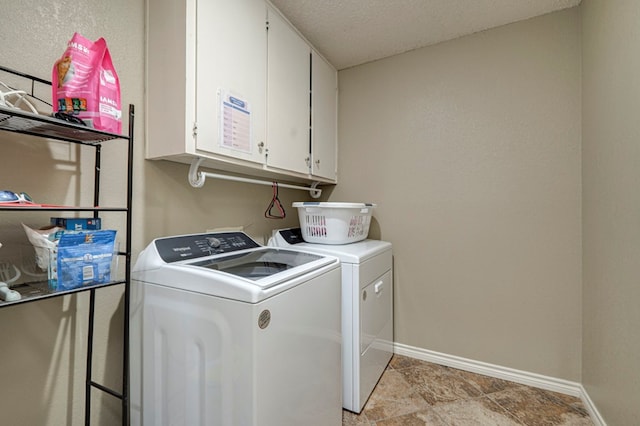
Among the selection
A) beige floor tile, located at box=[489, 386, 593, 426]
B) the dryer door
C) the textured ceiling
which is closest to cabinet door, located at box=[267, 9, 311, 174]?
the textured ceiling

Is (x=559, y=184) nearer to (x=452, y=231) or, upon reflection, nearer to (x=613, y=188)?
(x=613, y=188)

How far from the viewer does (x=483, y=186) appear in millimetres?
2020

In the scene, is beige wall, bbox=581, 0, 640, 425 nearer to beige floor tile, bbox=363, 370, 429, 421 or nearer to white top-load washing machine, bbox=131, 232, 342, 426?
beige floor tile, bbox=363, 370, 429, 421

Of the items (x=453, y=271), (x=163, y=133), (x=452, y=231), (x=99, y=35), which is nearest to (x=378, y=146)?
(x=452, y=231)

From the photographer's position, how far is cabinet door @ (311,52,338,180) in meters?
2.16

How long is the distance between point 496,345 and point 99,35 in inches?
109

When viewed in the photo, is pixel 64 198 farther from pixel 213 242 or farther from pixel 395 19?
pixel 395 19

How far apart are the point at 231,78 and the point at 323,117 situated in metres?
1.01

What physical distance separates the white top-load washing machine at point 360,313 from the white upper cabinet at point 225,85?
0.63 m

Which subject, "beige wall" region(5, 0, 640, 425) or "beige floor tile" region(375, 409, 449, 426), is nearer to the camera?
"beige wall" region(5, 0, 640, 425)

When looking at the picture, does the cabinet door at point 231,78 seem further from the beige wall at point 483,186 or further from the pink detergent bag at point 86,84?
the beige wall at point 483,186

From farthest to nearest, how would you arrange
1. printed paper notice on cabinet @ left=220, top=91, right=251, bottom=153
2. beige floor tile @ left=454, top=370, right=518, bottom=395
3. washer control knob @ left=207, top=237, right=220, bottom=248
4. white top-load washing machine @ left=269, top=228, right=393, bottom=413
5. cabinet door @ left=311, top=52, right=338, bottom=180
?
cabinet door @ left=311, top=52, right=338, bottom=180 < beige floor tile @ left=454, top=370, right=518, bottom=395 < white top-load washing machine @ left=269, top=228, right=393, bottom=413 < washer control knob @ left=207, top=237, right=220, bottom=248 < printed paper notice on cabinet @ left=220, top=91, right=251, bottom=153

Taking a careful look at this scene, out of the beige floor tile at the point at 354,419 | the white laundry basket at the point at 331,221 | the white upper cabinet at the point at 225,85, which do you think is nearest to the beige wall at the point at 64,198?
the white upper cabinet at the point at 225,85

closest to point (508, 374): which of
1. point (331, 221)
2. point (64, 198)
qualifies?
point (331, 221)
